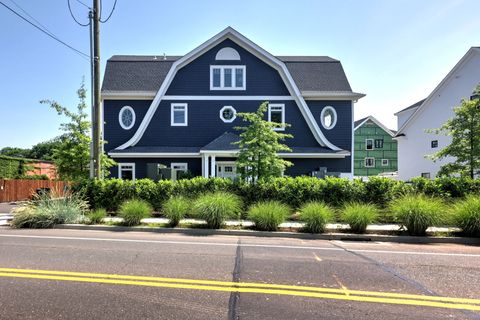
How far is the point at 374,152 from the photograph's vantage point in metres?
51.1

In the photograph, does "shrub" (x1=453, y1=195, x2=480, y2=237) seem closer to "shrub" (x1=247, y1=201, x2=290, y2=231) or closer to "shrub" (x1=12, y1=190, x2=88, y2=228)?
"shrub" (x1=247, y1=201, x2=290, y2=231)

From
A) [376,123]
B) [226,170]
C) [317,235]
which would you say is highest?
[376,123]

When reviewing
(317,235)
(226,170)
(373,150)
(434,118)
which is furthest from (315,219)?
(373,150)

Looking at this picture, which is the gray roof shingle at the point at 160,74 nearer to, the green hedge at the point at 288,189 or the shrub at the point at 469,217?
the green hedge at the point at 288,189

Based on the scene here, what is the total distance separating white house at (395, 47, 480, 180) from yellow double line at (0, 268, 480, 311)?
20.7 metres

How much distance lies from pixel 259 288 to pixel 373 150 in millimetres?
50553

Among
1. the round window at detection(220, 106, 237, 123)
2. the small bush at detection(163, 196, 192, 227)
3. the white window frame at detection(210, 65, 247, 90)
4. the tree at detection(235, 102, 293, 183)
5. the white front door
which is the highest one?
the white window frame at detection(210, 65, 247, 90)

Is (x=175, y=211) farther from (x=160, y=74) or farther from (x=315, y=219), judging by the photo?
(x=160, y=74)

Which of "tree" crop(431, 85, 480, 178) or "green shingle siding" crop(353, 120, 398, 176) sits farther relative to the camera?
"green shingle siding" crop(353, 120, 398, 176)

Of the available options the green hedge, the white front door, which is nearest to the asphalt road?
the green hedge

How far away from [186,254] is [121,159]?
14.6 m

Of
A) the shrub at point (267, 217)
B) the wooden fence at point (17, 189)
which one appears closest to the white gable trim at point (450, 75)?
the shrub at point (267, 217)

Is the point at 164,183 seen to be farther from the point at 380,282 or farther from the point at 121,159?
the point at 380,282

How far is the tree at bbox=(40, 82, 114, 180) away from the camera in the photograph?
14266 millimetres
